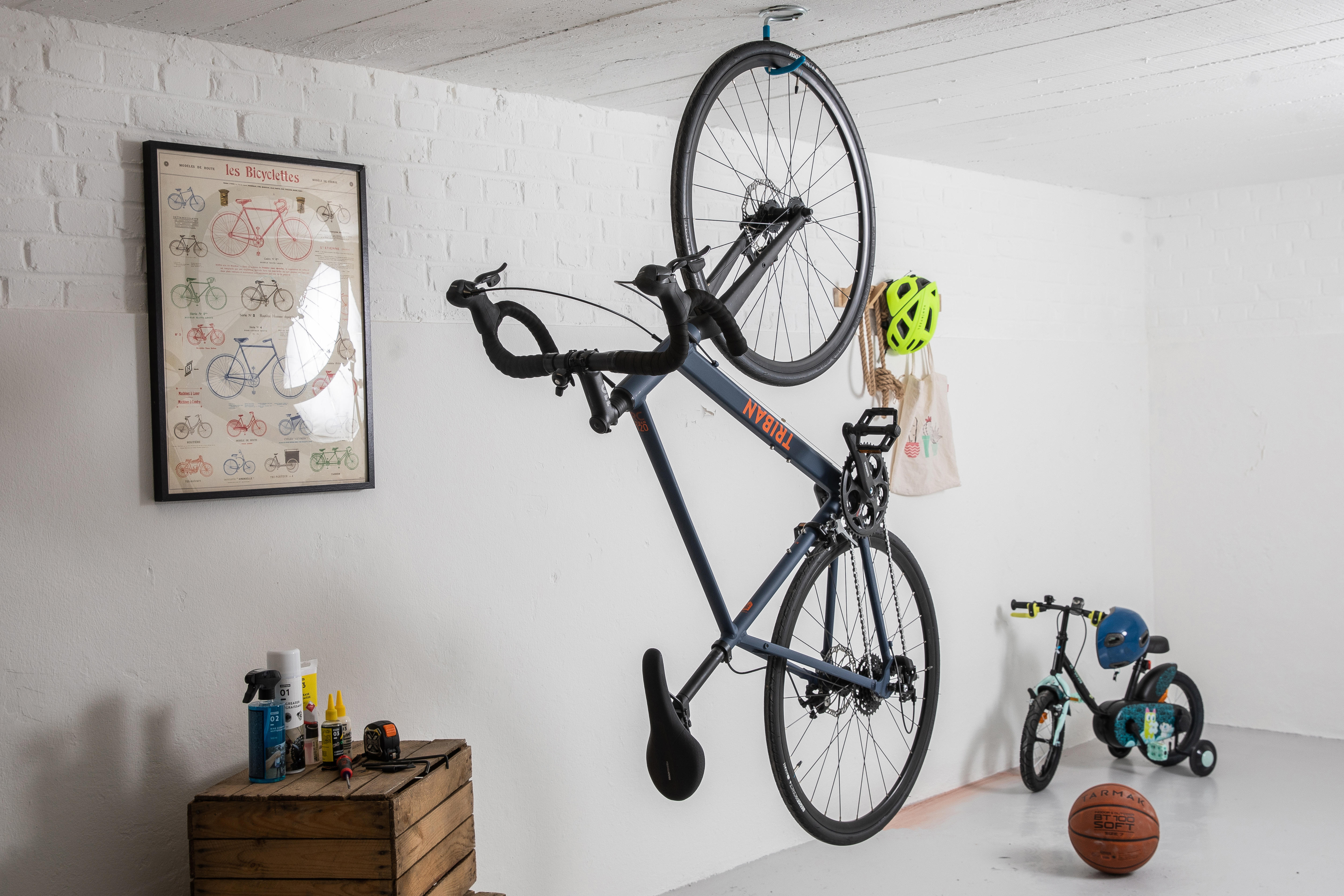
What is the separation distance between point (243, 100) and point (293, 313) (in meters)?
0.47

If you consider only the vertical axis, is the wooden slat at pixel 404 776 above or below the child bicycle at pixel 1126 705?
above

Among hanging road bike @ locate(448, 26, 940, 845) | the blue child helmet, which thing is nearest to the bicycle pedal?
hanging road bike @ locate(448, 26, 940, 845)

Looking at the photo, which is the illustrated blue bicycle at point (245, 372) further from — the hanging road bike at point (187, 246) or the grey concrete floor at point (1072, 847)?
the grey concrete floor at point (1072, 847)

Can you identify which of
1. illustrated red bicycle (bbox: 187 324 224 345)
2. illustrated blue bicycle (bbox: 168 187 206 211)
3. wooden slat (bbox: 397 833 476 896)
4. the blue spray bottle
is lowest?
wooden slat (bbox: 397 833 476 896)

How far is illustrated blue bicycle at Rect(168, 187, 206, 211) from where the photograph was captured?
218 cm

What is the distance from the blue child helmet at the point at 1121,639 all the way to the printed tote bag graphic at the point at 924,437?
2.59 ft

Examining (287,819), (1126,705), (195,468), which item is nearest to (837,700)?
(287,819)

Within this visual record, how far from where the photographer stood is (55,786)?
6.77ft

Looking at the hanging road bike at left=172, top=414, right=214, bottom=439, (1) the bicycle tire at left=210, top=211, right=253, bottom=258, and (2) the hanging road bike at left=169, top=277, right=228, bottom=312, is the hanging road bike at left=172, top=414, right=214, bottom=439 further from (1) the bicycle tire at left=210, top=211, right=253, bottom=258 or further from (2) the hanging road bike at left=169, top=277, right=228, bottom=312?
(1) the bicycle tire at left=210, top=211, right=253, bottom=258

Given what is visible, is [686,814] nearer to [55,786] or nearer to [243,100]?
[55,786]

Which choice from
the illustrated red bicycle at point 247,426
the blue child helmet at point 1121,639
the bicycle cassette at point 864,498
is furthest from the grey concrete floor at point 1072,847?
the illustrated red bicycle at point 247,426

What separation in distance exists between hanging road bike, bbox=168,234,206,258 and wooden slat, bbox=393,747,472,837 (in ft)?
3.86

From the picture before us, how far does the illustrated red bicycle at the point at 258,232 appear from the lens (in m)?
2.24

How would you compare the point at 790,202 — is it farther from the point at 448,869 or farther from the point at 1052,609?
the point at 1052,609
